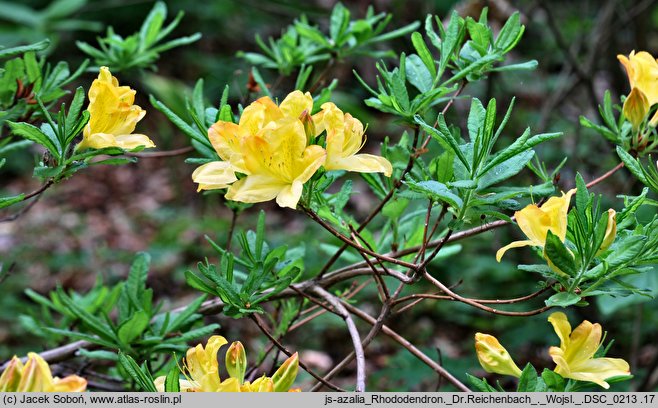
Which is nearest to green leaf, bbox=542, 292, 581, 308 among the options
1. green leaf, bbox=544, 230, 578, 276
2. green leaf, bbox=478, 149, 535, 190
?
green leaf, bbox=544, 230, 578, 276

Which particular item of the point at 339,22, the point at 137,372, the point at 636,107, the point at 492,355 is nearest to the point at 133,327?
the point at 137,372

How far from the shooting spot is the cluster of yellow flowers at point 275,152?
0.72m

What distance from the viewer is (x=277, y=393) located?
0.69 metres

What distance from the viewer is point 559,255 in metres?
0.70

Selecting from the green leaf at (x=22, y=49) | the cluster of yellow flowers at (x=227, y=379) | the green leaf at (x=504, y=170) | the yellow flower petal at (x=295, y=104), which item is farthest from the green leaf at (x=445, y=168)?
the green leaf at (x=22, y=49)

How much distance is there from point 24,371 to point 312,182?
0.33 m

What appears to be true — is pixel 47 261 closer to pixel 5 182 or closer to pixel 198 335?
pixel 5 182

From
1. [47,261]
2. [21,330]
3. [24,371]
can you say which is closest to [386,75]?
[24,371]

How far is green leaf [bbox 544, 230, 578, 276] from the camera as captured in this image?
0.68 meters

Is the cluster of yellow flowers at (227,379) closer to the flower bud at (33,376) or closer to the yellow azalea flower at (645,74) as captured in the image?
the flower bud at (33,376)

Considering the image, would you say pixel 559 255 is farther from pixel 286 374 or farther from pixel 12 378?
pixel 12 378

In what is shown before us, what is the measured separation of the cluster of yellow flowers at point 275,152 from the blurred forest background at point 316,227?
0.52m

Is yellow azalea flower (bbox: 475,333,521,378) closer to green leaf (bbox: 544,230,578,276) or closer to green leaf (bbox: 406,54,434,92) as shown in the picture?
green leaf (bbox: 544,230,578,276)

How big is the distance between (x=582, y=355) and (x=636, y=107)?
1.08ft
